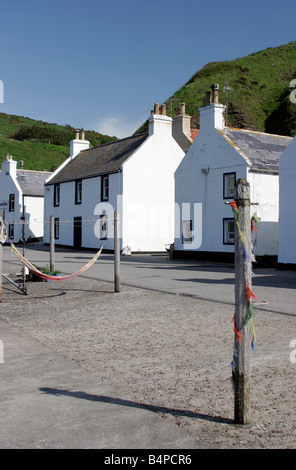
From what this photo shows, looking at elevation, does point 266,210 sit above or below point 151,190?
below

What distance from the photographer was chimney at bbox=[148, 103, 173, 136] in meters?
34.6

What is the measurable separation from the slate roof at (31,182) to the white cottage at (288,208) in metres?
31.5

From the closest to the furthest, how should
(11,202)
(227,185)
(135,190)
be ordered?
(227,185) → (135,190) → (11,202)

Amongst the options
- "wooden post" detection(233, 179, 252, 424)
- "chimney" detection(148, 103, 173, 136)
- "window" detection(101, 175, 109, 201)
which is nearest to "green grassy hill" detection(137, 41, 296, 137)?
"chimney" detection(148, 103, 173, 136)

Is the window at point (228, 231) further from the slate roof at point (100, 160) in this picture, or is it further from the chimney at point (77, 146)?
the chimney at point (77, 146)

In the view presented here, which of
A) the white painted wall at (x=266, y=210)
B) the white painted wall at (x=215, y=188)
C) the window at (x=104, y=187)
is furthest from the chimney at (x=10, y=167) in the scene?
the white painted wall at (x=266, y=210)

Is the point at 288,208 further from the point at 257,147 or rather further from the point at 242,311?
the point at 242,311

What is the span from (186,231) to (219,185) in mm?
3731

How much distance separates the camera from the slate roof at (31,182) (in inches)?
1928

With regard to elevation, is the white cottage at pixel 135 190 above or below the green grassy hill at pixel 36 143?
below

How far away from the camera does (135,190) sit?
3438 cm

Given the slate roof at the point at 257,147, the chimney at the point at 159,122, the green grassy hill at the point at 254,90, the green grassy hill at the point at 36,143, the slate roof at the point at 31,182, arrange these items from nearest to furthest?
1. the slate roof at the point at 257,147
2. the chimney at the point at 159,122
3. the slate roof at the point at 31,182
4. the green grassy hill at the point at 36,143
5. the green grassy hill at the point at 254,90

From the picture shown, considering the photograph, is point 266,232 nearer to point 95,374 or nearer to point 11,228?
point 95,374

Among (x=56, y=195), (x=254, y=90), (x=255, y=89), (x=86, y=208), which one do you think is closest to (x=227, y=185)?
(x=86, y=208)
